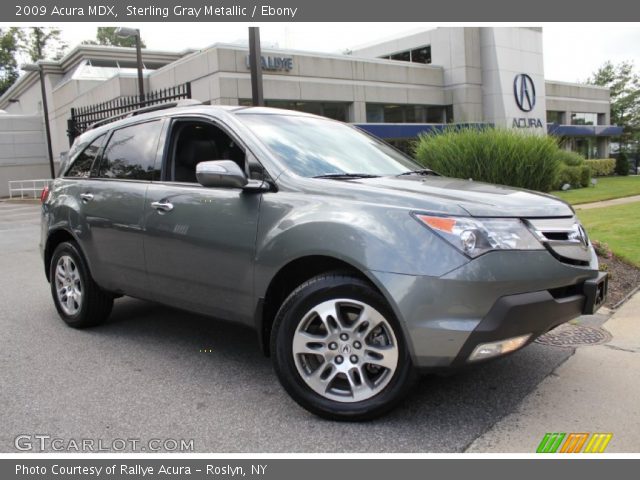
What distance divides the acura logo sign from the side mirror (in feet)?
112

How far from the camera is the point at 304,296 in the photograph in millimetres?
3326

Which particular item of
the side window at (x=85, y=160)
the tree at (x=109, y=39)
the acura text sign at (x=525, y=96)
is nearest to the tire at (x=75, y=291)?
the side window at (x=85, y=160)

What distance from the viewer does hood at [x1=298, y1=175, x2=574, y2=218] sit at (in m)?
3.12

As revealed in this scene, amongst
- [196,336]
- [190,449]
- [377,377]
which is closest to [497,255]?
[377,377]

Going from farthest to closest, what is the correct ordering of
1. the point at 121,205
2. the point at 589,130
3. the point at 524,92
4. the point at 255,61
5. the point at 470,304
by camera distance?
the point at 589,130
the point at 524,92
the point at 255,61
the point at 121,205
the point at 470,304

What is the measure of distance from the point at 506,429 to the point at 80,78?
35.0m

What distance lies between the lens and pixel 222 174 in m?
3.64

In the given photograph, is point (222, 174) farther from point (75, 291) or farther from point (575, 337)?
point (575, 337)

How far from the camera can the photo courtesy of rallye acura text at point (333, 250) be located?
2979 mm

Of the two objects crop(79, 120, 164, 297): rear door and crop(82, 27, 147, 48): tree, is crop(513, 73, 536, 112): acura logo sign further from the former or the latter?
crop(82, 27, 147, 48): tree

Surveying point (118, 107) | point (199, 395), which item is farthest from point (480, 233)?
point (118, 107)

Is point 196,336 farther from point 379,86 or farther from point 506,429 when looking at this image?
point 379,86

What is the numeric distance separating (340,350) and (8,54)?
64744 millimetres

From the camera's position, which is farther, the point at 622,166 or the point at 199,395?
the point at 622,166
